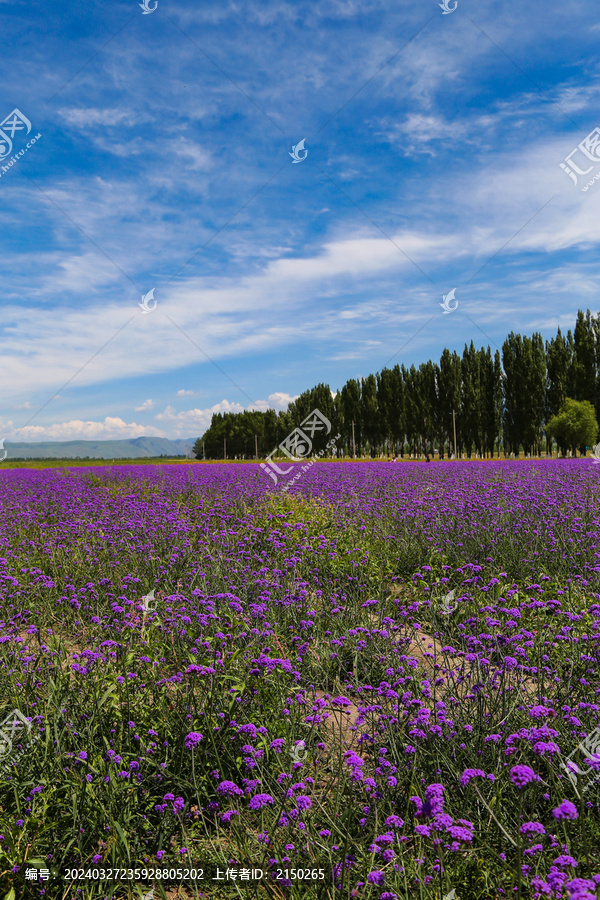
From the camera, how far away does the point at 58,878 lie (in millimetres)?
1965

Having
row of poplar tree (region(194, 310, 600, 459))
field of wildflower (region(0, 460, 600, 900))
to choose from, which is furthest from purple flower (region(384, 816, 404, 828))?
row of poplar tree (region(194, 310, 600, 459))

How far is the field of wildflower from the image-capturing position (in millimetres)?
1838

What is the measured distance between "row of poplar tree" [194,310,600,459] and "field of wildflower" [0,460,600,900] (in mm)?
43273

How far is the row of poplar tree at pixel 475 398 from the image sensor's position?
43.3 meters

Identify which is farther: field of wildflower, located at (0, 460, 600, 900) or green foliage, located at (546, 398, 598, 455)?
green foliage, located at (546, 398, 598, 455)

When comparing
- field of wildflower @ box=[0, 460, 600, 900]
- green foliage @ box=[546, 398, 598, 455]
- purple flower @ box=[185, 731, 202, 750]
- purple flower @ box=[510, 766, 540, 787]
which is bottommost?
field of wildflower @ box=[0, 460, 600, 900]

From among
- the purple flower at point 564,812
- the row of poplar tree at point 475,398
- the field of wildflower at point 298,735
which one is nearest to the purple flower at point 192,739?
the field of wildflower at point 298,735

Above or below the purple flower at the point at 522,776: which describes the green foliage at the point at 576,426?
above

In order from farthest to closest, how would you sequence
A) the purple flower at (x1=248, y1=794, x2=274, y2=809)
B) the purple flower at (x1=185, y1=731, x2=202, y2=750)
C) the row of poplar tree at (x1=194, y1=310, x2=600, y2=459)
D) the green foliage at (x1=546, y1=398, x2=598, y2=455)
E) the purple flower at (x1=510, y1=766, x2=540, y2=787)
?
1. the row of poplar tree at (x1=194, y1=310, x2=600, y2=459)
2. the green foliage at (x1=546, y1=398, x2=598, y2=455)
3. the purple flower at (x1=185, y1=731, x2=202, y2=750)
4. the purple flower at (x1=248, y1=794, x2=274, y2=809)
5. the purple flower at (x1=510, y1=766, x2=540, y2=787)

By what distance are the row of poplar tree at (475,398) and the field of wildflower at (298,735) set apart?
142ft

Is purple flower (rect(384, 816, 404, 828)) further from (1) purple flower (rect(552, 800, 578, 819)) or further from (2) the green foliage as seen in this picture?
(2) the green foliage

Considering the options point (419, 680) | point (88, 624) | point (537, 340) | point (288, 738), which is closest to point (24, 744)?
point (288, 738)

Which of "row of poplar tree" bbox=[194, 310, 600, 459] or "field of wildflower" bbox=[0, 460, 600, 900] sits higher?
"row of poplar tree" bbox=[194, 310, 600, 459]

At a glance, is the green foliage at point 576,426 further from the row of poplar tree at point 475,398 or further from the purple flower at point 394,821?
the purple flower at point 394,821
